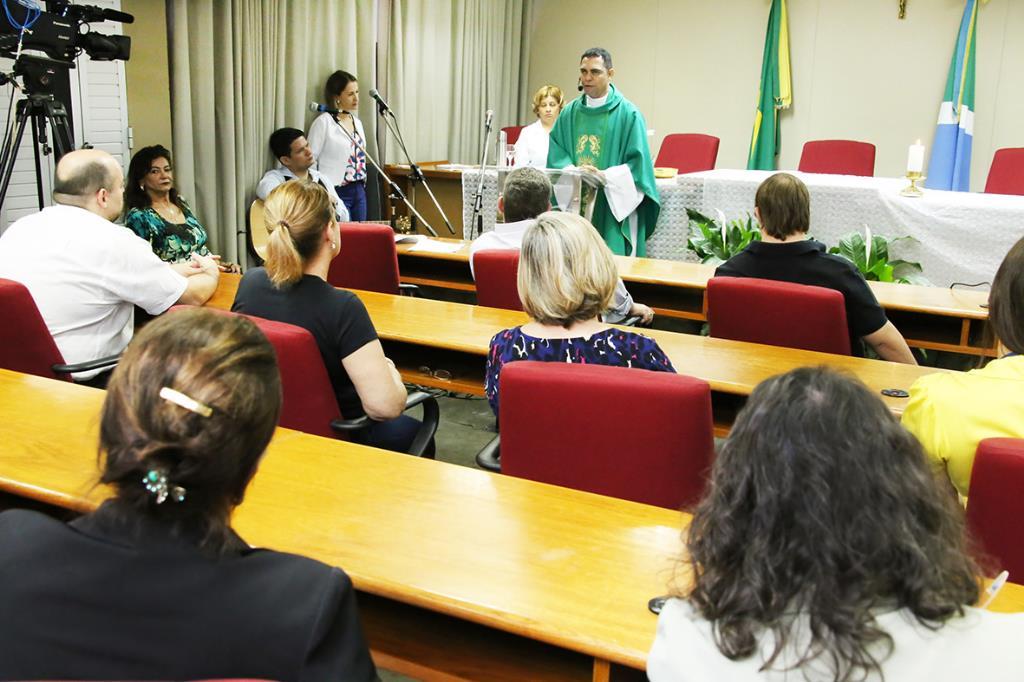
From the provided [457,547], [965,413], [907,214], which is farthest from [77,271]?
[907,214]

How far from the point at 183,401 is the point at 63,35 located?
134 inches

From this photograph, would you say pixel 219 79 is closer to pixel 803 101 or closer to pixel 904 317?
pixel 904 317

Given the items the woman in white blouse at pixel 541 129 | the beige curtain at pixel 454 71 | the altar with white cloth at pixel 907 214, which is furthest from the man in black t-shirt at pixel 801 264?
the beige curtain at pixel 454 71

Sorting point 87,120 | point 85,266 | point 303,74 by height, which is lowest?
point 85,266

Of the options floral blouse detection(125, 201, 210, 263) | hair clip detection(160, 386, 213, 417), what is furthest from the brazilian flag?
hair clip detection(160, 386, 213, 417)

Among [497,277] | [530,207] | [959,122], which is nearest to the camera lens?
[497,277]

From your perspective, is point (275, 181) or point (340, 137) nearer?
point (275, 181)

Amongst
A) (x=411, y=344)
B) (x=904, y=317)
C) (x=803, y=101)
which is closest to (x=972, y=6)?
(x=803, y=101)

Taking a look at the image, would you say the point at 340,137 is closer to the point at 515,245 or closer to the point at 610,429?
the point at 515,245

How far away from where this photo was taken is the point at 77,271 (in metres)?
2.75

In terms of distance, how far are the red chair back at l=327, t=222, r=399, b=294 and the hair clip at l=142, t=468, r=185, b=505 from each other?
2.81 meters

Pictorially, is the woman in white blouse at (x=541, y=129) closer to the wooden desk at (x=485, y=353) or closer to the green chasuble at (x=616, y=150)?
the green chasuble at (x=616, y=150)

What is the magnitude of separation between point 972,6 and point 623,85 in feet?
9.16

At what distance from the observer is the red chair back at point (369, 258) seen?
3789mm
